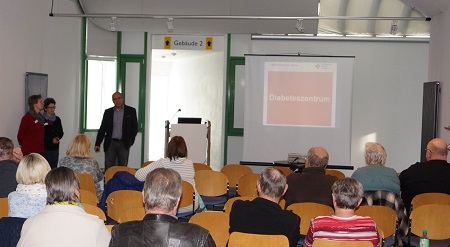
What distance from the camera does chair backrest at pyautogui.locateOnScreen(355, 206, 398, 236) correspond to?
5.56 metres

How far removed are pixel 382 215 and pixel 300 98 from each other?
22.1ft

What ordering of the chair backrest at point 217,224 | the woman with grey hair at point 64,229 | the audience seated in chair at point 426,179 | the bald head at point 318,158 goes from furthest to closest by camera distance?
the audience seated in chair at point 426,179 < the bald head at point 318,158 < the chair backrest at point 217,224 < the woman with grey hair at point 64,229

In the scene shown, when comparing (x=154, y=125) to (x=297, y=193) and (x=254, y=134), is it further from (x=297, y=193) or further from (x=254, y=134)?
(x=297, y=193)

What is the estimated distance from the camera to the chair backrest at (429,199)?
6.23m

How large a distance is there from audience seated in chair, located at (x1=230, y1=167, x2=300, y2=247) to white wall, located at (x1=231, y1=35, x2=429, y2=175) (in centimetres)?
923

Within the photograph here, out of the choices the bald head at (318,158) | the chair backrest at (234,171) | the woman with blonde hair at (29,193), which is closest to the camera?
the woman with blonde hair at (29,193)

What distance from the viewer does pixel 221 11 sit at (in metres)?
13.2

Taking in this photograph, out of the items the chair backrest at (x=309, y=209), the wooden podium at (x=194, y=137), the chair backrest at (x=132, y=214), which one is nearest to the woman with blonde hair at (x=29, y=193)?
the chair backrest at (x=132, y=214)

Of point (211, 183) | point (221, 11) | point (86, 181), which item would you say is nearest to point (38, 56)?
point (221, 11)

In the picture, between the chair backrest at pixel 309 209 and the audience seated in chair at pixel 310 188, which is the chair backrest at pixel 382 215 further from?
the audience seated in chair at pixel 310 188

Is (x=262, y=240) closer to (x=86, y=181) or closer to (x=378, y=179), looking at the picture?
(x=378, y=179)

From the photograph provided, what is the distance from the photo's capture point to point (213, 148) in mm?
14922

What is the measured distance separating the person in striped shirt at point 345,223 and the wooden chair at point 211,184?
348cm

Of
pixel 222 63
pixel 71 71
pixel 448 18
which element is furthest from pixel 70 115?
pixel 448 18
